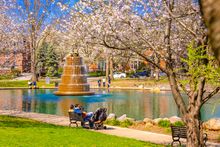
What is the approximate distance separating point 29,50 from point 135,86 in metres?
17.4

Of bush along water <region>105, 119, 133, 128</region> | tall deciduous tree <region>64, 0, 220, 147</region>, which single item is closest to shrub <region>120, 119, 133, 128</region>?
bush along water <region>105, 119, 133, 128</region>

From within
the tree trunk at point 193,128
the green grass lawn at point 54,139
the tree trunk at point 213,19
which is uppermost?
A: the tree trunk at point 213,19

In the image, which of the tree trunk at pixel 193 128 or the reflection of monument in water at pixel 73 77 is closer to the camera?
the tree trunk at pixel 193 128

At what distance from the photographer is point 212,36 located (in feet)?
5.43

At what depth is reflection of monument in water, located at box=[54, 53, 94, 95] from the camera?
40906mm

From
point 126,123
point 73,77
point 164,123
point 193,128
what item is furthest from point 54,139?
point 73,77

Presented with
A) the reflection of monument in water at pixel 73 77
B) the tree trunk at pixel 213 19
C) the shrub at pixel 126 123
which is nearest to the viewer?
the tree trunk at pixel 213 19

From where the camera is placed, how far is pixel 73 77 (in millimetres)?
41219

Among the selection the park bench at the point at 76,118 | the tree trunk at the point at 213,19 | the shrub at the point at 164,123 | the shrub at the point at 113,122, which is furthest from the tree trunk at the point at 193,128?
the tree trunk at the point at 213,19

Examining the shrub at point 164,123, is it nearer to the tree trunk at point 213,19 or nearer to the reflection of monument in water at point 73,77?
the tree trunk at point 213,19

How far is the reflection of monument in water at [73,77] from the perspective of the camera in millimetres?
40906

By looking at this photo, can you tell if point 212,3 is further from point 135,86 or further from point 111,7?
point 135,86

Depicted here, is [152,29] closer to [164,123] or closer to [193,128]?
[193,128]

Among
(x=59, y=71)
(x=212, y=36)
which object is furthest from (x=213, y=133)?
(x=59, y=71)
